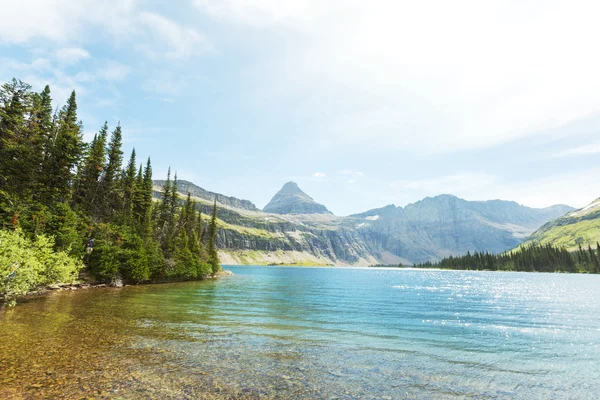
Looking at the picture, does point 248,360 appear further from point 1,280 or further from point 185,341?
point 1,280

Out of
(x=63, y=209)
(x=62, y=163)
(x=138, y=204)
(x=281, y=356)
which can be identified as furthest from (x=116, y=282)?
(x=281, y=356)

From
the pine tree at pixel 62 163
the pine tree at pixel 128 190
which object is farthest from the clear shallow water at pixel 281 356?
the pine tree at pixel 128 190

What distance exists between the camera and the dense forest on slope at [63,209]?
39.2 m

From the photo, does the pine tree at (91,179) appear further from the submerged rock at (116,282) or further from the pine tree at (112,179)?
the submerged rock at (116,282)

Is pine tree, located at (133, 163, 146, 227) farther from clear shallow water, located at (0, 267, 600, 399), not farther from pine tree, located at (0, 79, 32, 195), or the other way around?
clear shallow water, located at (0, 267, 600, 399)

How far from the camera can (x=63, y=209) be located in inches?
2087

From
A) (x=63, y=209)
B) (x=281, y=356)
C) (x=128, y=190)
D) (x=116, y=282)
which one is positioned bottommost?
(x=116, y=282)

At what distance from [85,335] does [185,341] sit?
263 inches

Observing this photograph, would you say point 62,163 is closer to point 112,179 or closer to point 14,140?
point 14,140

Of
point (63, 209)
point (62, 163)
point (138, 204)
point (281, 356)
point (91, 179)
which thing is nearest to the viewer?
point (281, 356)

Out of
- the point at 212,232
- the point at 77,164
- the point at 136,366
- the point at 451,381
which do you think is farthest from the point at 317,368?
the point at 212,232

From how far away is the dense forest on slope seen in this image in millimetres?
39250

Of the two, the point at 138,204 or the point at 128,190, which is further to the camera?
the point at 138,204

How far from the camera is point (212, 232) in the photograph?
136m
